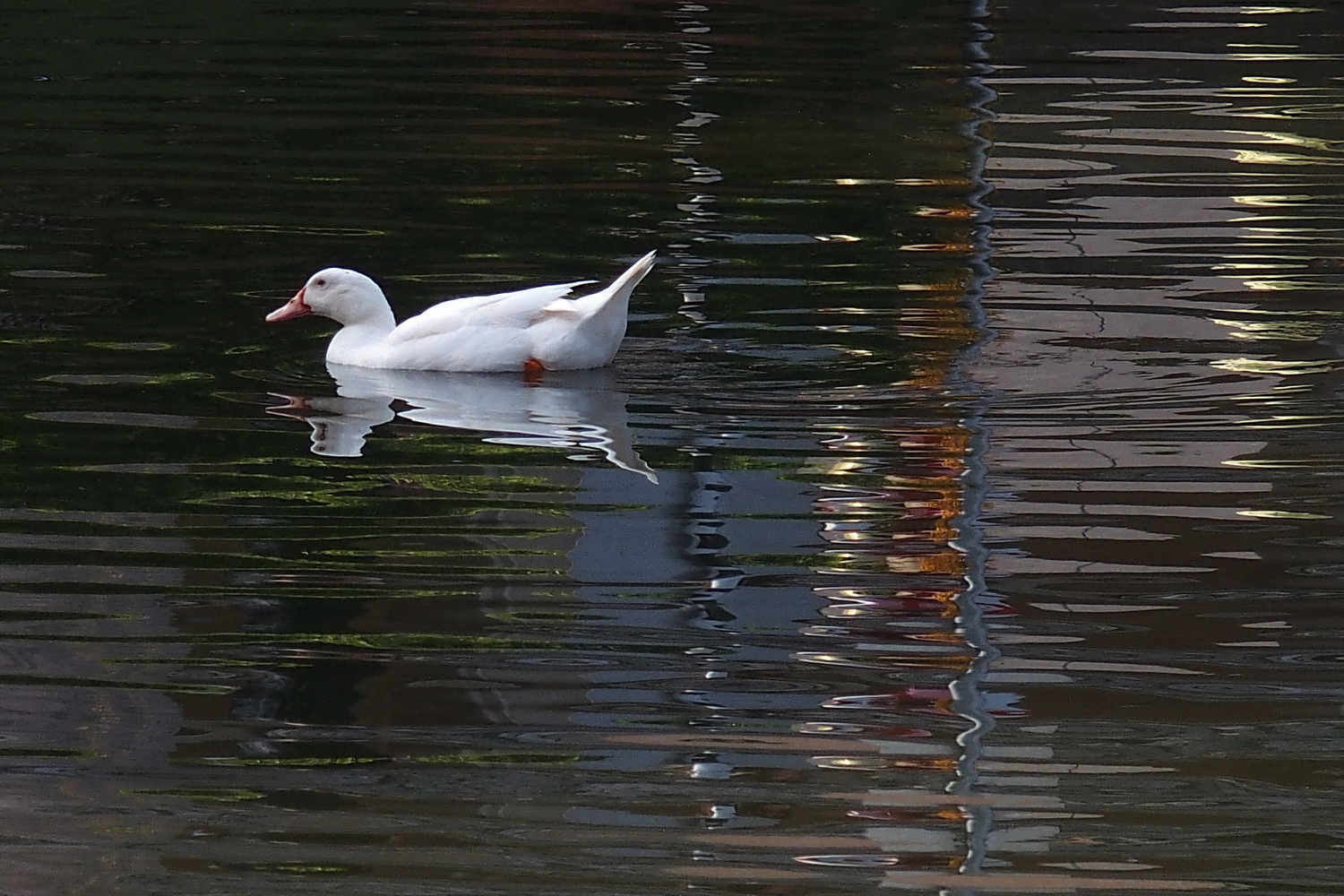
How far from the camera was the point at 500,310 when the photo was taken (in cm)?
873

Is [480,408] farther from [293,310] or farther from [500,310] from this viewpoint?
[293,310]

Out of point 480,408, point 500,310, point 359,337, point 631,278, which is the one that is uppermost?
point 631,278

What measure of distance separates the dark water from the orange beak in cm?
14

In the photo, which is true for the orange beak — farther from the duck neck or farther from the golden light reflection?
the golden light reflection

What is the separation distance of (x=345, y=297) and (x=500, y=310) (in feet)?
2.21

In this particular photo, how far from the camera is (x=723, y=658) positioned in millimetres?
5809

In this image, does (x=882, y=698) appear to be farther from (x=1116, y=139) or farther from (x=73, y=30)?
(x=73, y=30)

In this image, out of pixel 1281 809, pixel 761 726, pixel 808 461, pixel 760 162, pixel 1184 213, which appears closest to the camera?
pixel 1281 809

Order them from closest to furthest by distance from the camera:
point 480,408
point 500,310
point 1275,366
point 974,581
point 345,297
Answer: point 974,581, point 480,408, point 1275,366, point 500,310, point 345,297

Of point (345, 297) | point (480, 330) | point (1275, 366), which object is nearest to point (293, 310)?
point (345, 297)

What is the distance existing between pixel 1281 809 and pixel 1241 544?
1781 millimetres

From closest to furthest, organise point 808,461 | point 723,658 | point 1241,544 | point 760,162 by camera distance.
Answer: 1. point 723,658
2. point 1241,544
3. point 808,461
4. point 760,162

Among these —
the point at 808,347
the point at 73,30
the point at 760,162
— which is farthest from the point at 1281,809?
the point at 73,30

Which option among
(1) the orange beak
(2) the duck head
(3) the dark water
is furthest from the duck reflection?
(1) the orange beak
